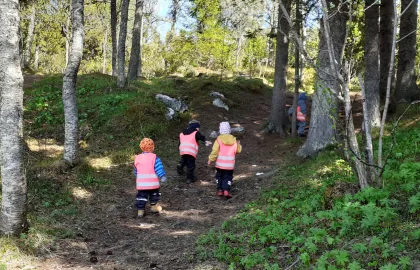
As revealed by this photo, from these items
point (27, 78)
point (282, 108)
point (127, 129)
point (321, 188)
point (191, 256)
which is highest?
point (27, 78)

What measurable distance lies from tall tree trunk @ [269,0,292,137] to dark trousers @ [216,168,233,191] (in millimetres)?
5360

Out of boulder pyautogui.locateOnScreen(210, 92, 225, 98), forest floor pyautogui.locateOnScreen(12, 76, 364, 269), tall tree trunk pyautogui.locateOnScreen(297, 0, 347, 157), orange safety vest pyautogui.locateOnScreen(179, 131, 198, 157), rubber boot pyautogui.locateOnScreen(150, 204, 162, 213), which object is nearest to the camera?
forest floor pyautogui.locateOnScreen(12, 76, 364, 269)

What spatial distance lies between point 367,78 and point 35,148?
9.57 metres

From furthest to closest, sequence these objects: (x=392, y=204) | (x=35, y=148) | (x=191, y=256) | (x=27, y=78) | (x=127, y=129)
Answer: (x=27, y=78) < (x=127, y=129) < (x=35, y=148) < (x=191, y=256) < (x=392, y=204)

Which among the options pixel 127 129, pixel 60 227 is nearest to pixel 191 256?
pixel 60 227

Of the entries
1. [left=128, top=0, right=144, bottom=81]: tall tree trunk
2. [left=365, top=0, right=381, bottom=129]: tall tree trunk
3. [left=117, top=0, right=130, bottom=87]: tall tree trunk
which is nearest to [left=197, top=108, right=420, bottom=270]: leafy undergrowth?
[left=365, top=0, right=381, bottom=129]: tall tree trunk

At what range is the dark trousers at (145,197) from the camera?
7.18 m

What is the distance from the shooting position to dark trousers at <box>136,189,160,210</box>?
7.18m

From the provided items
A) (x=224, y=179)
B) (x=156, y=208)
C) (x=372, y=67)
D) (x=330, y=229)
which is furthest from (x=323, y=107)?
(x=330, y=229)

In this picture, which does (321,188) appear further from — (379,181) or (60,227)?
(60,227)

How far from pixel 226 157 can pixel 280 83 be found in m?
5.68

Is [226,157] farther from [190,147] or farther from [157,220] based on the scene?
[157,220]

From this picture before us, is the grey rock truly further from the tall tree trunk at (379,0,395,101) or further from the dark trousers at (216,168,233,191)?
the tall tree trunk at (379,0,395,101)

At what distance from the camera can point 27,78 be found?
19953mm
